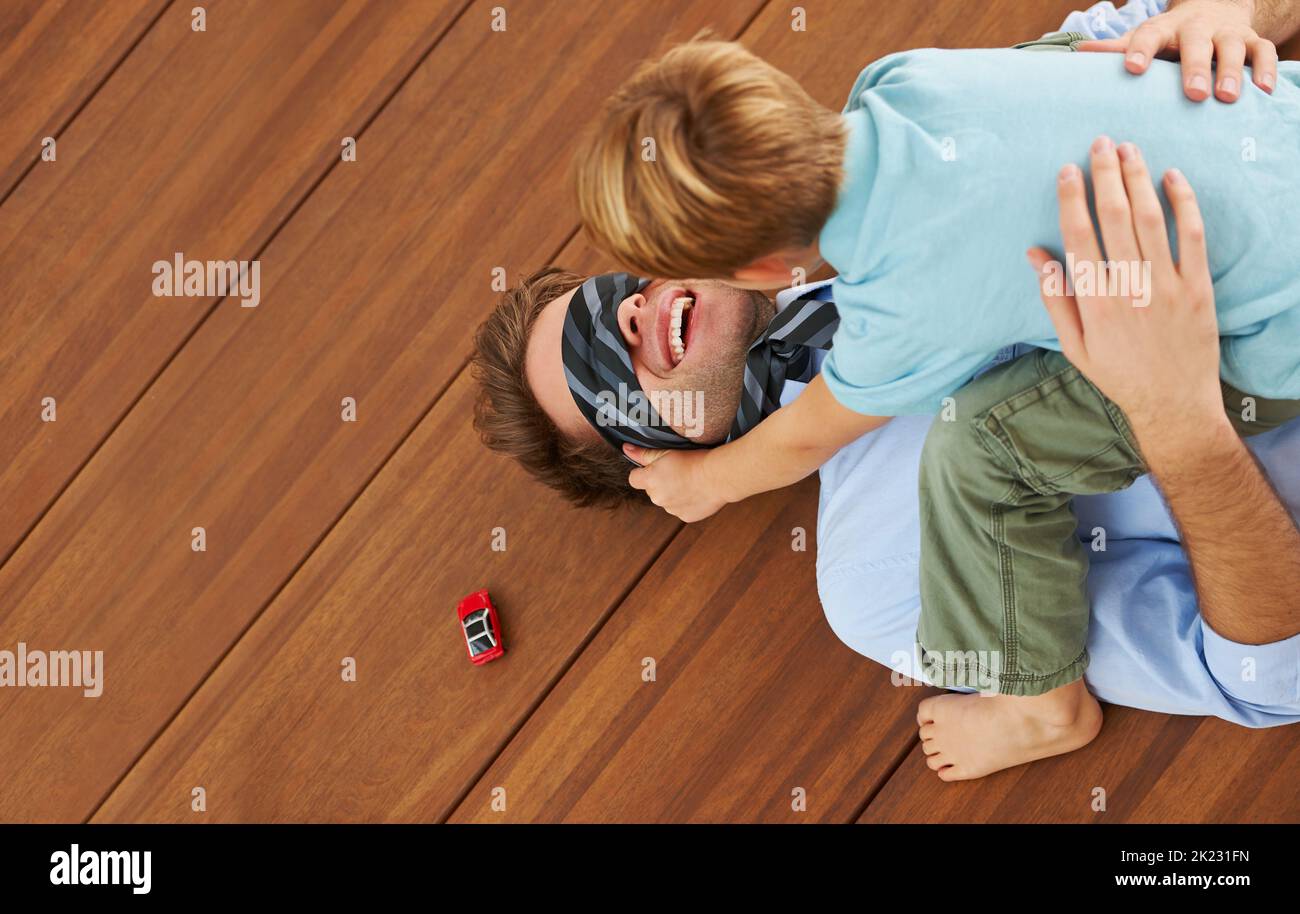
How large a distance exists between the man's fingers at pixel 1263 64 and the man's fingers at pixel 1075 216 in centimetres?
24

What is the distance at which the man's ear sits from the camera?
0.79 meters

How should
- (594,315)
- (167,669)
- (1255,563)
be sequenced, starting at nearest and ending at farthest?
1. (1255,563)
2. (594,315)
3. (167,669)

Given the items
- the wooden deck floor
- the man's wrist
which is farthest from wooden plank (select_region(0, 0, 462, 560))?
the man's wrist

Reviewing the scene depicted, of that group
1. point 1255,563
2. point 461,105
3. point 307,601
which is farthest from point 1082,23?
point 307,601

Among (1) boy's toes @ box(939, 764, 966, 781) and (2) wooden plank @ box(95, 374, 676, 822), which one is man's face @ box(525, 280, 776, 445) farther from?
(1) boy's toes @ box(939, 764, 966, 781)

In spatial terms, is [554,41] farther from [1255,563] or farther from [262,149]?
[1255,563]

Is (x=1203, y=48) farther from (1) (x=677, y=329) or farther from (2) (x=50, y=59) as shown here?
(2) (x=50, y=59)

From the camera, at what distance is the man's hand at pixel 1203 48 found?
801mm

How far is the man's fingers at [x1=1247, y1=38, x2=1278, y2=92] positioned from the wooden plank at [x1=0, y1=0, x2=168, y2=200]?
4.58 feet

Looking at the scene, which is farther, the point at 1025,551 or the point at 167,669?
the point at 167,669

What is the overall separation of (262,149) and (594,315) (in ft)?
1.97

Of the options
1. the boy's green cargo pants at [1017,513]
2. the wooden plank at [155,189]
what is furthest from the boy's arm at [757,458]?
the wooden plank at [155,189]

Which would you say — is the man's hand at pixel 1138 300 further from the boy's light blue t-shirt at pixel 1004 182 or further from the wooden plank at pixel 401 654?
the wooden plank at pixel 401 654

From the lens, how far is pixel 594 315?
112cm
